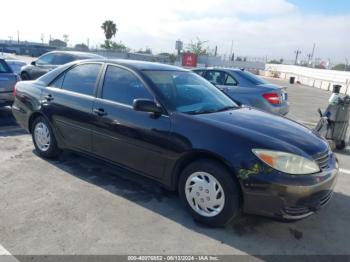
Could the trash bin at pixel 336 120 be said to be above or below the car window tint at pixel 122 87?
below

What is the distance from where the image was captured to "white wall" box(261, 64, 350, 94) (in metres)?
28.2

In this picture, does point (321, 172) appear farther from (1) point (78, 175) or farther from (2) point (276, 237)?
(1) point (78, 175)

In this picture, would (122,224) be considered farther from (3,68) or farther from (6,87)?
(3,68)

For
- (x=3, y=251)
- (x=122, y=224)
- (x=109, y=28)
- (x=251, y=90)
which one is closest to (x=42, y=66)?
(x=251, y=90)

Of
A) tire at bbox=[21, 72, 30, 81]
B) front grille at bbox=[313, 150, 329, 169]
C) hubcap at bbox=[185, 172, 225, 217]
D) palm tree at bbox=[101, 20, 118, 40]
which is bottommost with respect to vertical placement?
tire at bbox=[21, 72, 30, 81]

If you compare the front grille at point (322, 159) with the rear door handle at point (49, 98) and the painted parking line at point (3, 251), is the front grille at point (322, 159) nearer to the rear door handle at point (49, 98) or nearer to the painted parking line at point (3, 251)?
the painted parking line at point (3, 251)

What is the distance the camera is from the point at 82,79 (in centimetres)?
481

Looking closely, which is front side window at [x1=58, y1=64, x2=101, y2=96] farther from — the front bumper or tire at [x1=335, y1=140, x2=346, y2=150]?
tire at [x1=335, y1=140, x2=346, y2=150]

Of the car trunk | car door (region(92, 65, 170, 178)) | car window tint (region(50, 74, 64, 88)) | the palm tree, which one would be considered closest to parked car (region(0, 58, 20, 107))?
the car trunk

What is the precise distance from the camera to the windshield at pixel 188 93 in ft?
13.0

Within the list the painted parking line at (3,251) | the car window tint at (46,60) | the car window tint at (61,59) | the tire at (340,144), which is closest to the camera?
the painted parking line at (3,251)

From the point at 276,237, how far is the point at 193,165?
1090 mm

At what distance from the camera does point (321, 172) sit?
3.37m

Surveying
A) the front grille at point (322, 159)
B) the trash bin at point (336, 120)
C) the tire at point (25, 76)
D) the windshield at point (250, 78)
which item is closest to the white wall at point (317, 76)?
the windshield at point (250, 78)
